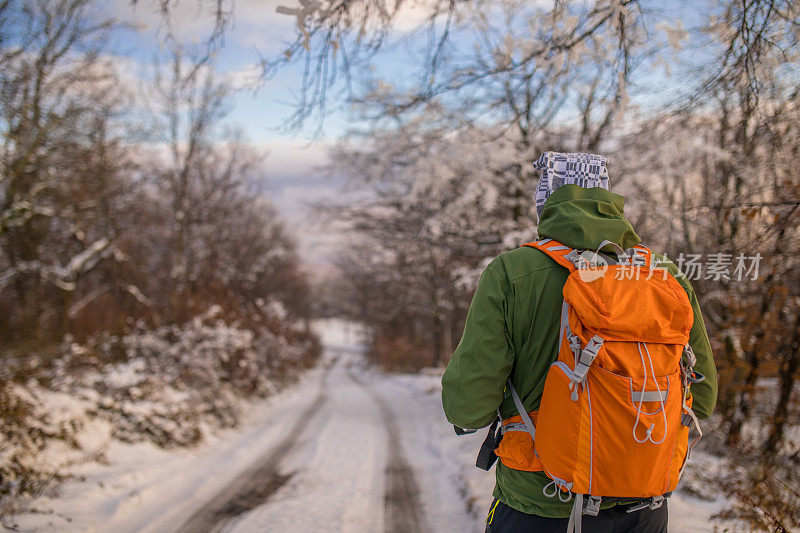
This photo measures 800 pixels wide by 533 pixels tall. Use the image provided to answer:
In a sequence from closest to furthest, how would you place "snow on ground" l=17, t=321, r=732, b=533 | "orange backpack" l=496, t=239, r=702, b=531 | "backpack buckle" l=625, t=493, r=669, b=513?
"orange backpack" l=496, t=239, r=702, b=531, "backpack buckle" l=625, t=493, r=669, b=513, "snow on ground" l=17, t=321, r=732, b=533

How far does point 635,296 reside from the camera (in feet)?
4.76

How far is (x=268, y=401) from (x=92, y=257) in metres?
6.31

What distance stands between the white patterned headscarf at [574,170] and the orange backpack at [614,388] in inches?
16.5

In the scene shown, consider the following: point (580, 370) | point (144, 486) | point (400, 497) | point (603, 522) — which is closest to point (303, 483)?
point (400, 497)

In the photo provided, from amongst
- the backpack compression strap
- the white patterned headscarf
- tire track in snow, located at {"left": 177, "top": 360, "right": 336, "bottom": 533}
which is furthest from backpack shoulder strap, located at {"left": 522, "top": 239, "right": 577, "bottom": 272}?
tire track in snow, located at {"left": 177, "top": 360, "right": 336, "bottom": 533}

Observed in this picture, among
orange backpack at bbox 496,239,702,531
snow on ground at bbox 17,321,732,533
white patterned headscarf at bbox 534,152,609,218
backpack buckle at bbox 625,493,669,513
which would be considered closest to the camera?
orange backpack at bbox 496,239,702,531

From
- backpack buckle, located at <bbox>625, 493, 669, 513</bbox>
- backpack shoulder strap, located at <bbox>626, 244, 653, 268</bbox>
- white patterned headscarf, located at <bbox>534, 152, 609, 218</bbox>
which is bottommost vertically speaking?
backpack buckle, located at <bbox>625, 493, 669, 513</bbox>

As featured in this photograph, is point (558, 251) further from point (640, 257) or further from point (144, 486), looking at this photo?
point (144, 486)

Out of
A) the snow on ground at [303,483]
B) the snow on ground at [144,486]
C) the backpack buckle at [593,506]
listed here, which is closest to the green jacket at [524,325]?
the backpack buckle at [593,506]

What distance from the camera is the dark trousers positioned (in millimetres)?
1557

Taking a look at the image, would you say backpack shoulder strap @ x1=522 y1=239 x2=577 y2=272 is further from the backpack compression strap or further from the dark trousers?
the dark trousers

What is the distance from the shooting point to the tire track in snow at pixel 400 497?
421 centimetres

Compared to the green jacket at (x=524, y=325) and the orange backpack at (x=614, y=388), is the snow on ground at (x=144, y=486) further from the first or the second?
the orange backpack at (x=614, y=388)

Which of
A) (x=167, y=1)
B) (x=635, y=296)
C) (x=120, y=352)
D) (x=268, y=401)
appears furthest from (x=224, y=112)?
(x=635, y=296)
